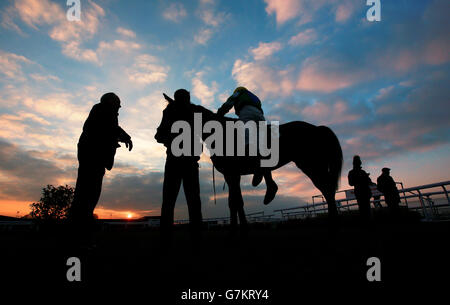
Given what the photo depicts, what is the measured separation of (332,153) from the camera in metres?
6.09

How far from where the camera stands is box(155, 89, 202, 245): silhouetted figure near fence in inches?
125

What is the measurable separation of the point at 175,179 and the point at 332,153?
483cm

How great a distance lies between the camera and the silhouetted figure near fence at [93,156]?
3.38 m

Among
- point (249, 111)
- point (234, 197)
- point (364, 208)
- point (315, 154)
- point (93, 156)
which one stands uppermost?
point (249, 111)

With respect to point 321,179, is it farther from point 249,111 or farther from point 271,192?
point 249,111

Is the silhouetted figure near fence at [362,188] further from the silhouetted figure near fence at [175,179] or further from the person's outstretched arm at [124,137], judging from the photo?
the person's outstretched arm at [124,137]

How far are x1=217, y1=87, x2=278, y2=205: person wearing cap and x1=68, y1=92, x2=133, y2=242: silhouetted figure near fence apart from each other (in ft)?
6.93

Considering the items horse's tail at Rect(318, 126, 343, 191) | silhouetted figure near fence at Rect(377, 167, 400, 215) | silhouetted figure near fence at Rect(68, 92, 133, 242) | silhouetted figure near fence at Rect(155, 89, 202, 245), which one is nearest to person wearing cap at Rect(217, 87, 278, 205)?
silhouetted figure near fence at Rect(155, 89, 202, 245)

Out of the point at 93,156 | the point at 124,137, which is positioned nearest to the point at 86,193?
the point at 93,156

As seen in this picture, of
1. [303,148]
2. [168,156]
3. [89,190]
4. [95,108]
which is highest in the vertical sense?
[95,108]
